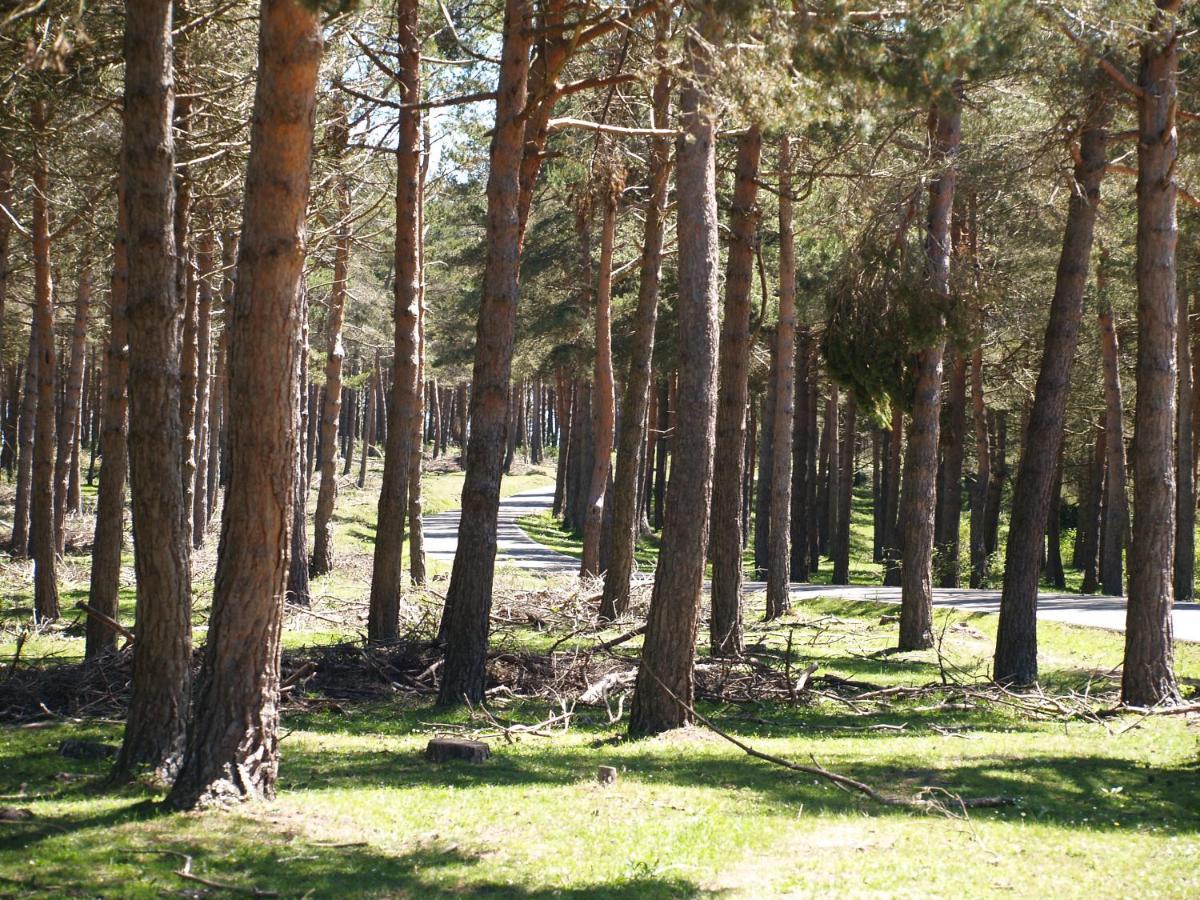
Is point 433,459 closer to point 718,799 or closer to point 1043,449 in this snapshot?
point 1043,449

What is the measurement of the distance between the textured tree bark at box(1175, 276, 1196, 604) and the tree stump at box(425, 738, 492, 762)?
817 inches

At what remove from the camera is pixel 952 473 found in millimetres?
28703

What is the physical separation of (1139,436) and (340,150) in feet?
31.3

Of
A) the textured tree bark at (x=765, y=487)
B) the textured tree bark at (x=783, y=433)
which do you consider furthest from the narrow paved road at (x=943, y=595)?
the textured tree bark at (x=783, y=433)

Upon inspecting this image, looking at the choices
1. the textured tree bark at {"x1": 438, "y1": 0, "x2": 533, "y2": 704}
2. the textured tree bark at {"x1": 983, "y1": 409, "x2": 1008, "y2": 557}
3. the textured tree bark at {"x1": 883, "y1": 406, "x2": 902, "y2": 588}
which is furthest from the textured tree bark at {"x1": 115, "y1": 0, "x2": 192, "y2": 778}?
the textured tree bark at {"x1": 983, "y1": 409, "x2": 1008, "y2": 557}

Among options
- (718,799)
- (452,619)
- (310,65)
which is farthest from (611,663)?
(310,65)

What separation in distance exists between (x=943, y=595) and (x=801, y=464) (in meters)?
7.06

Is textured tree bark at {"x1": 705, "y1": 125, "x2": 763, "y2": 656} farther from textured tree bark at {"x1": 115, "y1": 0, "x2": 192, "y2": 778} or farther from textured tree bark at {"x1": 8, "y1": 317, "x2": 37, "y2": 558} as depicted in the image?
textured tree bark at {"x1": 8, "y1": 317, "x2": 37, "y2": 558}

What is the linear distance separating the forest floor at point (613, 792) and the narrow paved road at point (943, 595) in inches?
228

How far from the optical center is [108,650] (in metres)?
12.1

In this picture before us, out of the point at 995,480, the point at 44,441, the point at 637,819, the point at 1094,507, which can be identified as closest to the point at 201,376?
the point at 44,441

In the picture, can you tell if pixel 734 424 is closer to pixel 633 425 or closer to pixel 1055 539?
pixel 633 425

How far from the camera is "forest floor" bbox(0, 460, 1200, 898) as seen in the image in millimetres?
6312

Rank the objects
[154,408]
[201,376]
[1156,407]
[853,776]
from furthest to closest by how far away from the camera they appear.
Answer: [201,376]
[1156,407]
[853,776]
[154,408]
